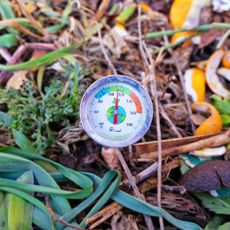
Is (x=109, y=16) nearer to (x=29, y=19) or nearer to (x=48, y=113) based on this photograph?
(x=29, y=19)

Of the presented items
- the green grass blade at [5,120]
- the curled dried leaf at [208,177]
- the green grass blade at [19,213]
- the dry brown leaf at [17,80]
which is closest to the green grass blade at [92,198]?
the green grass blade at [19,213]

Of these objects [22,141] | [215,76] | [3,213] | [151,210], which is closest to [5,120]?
[22,141]

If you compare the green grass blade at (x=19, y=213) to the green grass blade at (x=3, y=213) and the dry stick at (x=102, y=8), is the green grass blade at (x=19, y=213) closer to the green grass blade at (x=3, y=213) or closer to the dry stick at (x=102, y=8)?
the green grass blade at (x=3, y=213)

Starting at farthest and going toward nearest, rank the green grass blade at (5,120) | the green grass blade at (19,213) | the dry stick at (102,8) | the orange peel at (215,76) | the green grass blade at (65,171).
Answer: the dry stick at (102,8)
the orange peel at (215,76)
the green grass blade at (5,120)
the green grass blade at (65,171)
the green grass blade at (19,213)

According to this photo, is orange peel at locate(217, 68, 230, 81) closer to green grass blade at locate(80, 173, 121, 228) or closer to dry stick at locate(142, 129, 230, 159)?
dry stick at locate(142, 129, 230, 159)

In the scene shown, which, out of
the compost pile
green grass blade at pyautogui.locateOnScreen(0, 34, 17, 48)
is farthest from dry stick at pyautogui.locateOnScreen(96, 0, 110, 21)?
green grass blade at pyautogui.locateOnScreen(0, 34, 17, 48)

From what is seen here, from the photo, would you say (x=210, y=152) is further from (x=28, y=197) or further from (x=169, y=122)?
(x=28, y=197)
